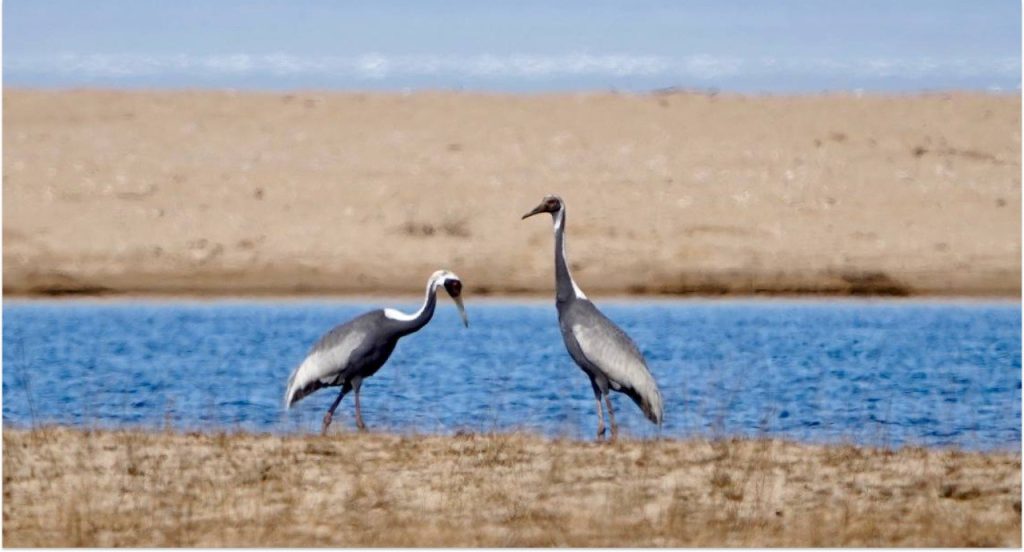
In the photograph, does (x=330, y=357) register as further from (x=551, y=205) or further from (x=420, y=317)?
(x=551, y=205)

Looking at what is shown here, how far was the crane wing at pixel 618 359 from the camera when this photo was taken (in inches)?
448

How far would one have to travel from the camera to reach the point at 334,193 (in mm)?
38000

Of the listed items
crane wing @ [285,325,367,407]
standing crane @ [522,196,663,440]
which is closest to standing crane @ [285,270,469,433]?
crane wing @ [285,325,367,407]

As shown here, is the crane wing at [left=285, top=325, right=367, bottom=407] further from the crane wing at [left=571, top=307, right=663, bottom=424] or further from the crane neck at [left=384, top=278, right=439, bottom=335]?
the crane wing at [left=571, top=307, right=663, bottom=424]

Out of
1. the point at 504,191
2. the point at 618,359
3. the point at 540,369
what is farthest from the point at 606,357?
the point at 504,191

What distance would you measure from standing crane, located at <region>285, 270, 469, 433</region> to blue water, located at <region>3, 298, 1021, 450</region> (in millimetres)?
383

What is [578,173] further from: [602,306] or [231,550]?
[231,550]

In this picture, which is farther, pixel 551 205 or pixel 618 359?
pixel 551 205

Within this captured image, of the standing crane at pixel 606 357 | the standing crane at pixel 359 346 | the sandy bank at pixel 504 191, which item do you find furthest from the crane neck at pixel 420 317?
the sandy bank at pixel 504 191

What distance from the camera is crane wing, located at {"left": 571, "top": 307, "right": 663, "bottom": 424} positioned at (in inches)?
448

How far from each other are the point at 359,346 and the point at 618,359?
1.61 metres

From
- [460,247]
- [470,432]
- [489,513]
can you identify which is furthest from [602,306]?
[489,513]

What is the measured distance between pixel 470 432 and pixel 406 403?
15.3 ft

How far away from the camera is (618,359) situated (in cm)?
1138
